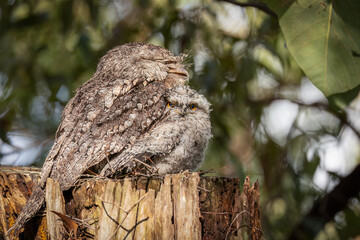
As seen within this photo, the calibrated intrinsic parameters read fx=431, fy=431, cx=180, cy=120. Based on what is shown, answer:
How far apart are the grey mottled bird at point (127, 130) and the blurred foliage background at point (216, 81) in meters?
0.85

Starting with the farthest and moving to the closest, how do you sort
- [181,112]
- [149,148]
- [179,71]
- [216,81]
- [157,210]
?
[216,81] < [179,71] < [181,112] < [149,148] < [157,210]

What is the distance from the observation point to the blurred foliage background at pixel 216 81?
267 centimetres

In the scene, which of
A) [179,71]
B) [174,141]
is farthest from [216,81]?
[174,141]

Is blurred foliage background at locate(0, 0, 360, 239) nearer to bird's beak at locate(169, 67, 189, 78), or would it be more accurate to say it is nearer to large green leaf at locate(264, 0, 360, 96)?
bird's beak at locate(169, 67, 189, 78)

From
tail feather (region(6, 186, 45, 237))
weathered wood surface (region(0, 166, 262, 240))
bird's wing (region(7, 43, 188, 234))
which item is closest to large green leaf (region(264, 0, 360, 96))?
weathered wood surface (region(0, 166, 262, 240))

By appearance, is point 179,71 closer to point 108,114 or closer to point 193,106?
point 193,106

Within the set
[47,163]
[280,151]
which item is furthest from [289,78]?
[47,163]

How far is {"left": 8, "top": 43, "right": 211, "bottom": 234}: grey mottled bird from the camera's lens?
1598 millimetres

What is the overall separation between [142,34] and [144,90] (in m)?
1.30

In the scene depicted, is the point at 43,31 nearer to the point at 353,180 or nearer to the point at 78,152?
the point at 78,152

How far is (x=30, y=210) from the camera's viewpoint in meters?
1.49

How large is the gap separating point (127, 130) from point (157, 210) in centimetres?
50

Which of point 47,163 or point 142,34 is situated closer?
point 47,163

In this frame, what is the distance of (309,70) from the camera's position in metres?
1.41
